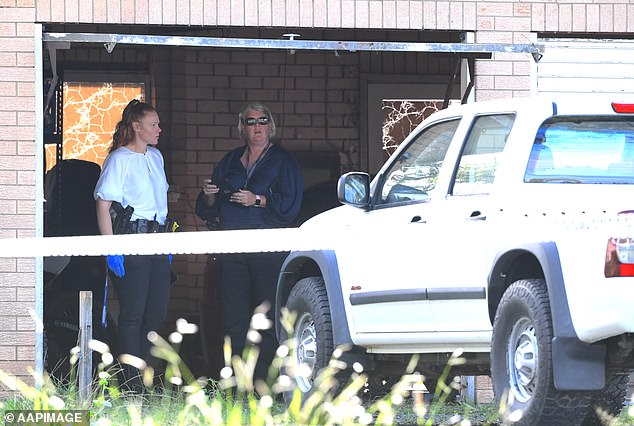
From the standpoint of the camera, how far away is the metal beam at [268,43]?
9.86 m

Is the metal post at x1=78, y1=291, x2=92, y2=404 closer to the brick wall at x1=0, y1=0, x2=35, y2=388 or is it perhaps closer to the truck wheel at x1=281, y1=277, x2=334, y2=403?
the truck wheel at x1=281, y1=277, x2=334, y2=403

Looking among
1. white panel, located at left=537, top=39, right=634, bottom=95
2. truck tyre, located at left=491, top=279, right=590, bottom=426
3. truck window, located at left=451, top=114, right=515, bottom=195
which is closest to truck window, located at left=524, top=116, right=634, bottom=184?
truck window, located at left=451, top=114, right=515, bottom=195

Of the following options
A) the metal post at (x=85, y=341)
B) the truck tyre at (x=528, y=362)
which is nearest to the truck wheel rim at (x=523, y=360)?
the truck tyre at (x=528, y=362)

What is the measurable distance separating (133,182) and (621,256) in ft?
Result: 16.1

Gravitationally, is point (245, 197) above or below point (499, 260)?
above

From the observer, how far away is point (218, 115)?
14.6 m

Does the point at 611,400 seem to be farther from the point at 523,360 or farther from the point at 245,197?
the point at 245,197

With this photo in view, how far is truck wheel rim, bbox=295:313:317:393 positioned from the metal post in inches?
68.6

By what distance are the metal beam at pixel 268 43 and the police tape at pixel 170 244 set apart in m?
1.18

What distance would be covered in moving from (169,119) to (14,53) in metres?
4.03

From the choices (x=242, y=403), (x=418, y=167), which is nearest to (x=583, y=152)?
(x=418, y=167)

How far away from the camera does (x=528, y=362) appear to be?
7.12m

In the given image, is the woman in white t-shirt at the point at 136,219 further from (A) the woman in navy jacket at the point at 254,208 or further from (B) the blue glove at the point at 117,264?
(A) the woman in navy jacket at the point at 254,208

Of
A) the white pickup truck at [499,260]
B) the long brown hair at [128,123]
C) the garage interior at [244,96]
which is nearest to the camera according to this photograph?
the white pickup truck at [499,260]
